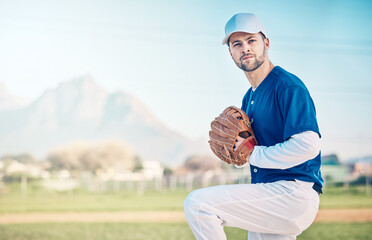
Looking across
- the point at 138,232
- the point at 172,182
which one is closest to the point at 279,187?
the point at 138,232

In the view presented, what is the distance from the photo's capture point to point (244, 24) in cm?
257

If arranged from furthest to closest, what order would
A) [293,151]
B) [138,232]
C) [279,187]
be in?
[138,232] → [279,187] → [293,151]

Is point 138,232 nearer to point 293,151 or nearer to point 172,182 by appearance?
point 293,151

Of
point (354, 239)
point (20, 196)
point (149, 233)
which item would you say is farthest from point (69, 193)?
point (354, 239)

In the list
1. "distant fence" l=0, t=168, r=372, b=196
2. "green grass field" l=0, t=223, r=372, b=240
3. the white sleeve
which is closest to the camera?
the white sleeve

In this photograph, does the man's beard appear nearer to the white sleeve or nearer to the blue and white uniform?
the blue and white uniform

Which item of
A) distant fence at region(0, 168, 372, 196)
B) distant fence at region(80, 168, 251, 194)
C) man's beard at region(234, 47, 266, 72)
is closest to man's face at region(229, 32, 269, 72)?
man's beard at region(234, 47, 266, 72)

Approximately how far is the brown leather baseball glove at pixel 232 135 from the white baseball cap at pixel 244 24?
0.48m

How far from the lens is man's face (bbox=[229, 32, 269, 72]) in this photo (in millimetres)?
2602

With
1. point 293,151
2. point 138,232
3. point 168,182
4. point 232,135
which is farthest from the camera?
point 168,182

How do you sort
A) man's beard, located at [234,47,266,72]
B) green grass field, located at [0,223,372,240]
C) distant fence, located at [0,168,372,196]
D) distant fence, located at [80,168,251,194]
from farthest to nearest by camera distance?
distant fence, located at [80,168,251,194], distant fence, located at [0,168,372,196], green grass field, located at [0,223,372,240], man's beard, located at [234,47,266,72]

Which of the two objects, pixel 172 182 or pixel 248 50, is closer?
pixel 248 50

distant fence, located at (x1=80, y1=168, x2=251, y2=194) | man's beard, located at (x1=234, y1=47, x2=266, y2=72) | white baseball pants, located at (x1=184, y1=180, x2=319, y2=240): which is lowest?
distant fence, located at (x1=80, y1=168, x2=251, y2=194)

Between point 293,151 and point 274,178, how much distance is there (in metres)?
0.29
